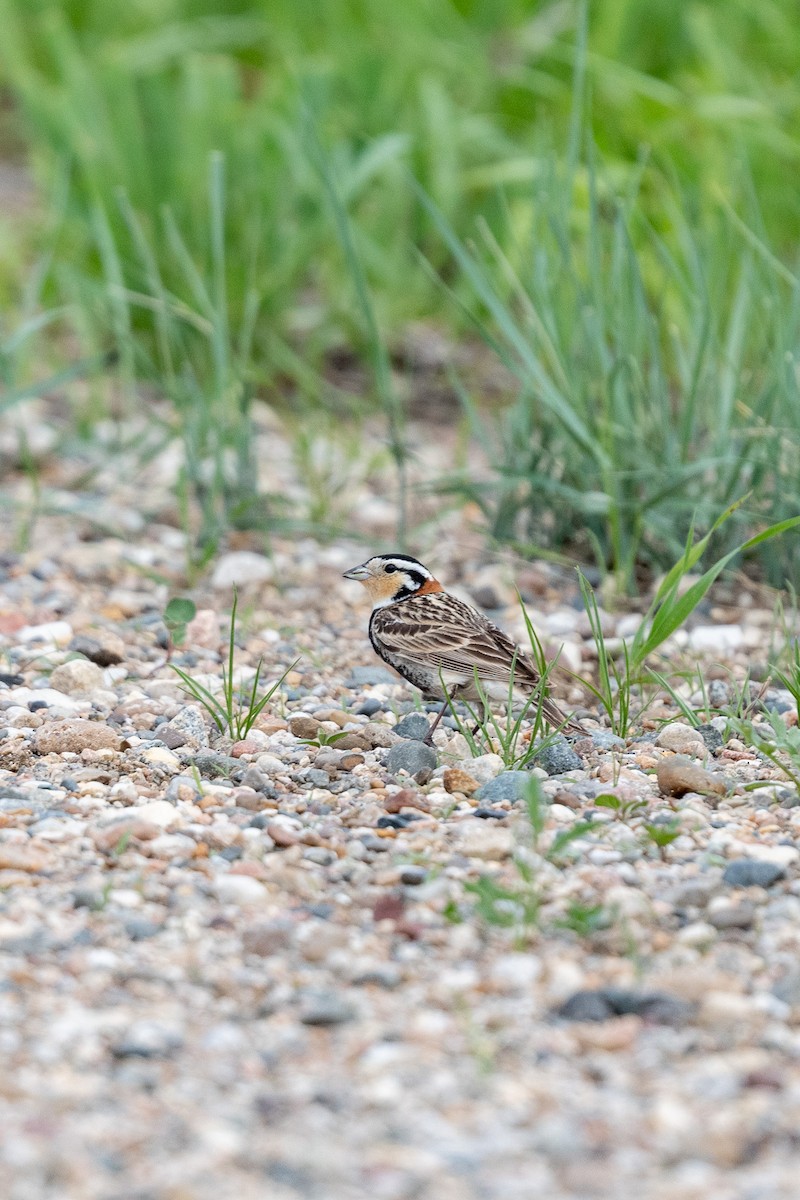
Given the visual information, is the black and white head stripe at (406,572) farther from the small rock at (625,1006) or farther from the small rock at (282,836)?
the small rock at (625,1006)

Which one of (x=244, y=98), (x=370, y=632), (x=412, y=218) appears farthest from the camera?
(x=244, y=98)

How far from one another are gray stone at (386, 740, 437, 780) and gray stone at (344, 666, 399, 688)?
758 millimetres

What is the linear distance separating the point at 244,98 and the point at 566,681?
645 cm

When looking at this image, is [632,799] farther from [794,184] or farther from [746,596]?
[794,184]

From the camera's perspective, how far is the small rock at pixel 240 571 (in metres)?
5.29

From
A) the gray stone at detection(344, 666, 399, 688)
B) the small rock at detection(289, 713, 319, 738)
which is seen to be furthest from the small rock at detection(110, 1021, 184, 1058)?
the gray stone at detection(344, 666, 399, 688)

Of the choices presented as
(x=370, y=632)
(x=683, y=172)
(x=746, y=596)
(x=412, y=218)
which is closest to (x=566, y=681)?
(x=370, y=632)

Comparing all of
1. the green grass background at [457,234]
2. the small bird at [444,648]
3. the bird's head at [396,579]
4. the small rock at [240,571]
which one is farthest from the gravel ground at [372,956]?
the green grass background at [457,234]

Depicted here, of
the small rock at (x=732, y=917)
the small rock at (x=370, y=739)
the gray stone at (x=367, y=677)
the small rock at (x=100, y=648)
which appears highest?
the small rock at (x=732, y=917)

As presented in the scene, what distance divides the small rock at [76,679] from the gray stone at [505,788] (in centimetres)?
125

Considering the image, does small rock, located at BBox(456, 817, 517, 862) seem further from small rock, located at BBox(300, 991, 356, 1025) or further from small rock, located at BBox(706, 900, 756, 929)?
small rock, located at BBox(300, 991, 356, 1025)

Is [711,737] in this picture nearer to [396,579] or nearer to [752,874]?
[752,874]

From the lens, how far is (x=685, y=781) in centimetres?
359

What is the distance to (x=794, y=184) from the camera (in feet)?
23.6
